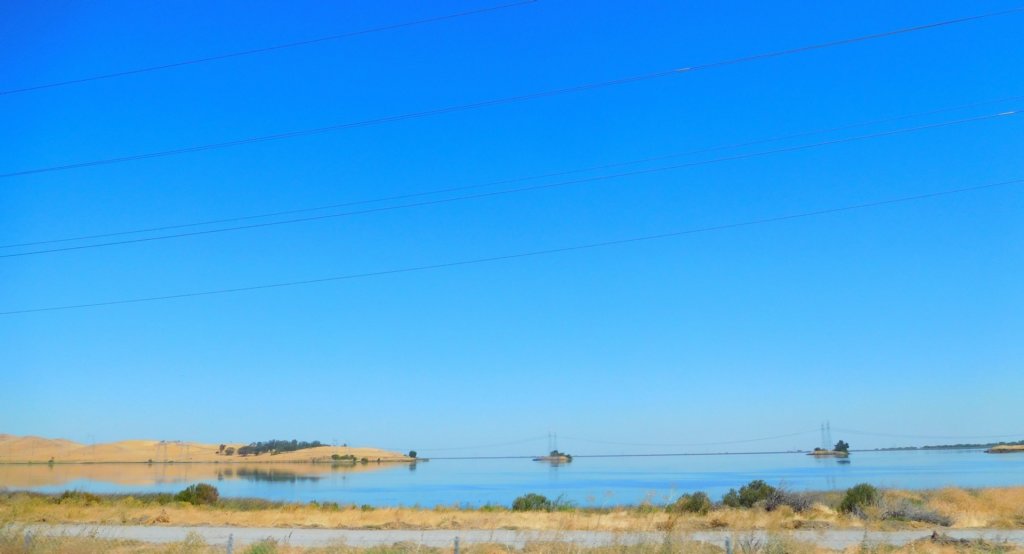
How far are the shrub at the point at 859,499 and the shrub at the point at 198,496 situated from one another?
3249 cm

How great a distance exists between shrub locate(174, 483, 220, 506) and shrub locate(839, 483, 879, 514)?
3249 centimetres

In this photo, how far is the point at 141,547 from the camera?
65.4ft

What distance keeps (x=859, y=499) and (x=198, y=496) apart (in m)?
34.2

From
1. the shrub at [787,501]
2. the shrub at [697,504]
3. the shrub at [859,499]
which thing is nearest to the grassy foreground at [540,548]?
Answer: the shrub at [859,499]

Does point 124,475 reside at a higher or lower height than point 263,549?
lower

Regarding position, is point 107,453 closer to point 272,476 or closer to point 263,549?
point 272,476

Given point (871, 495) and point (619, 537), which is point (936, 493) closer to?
point (871, 495)

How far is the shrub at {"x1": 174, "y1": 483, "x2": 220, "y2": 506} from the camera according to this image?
43562 millimetres

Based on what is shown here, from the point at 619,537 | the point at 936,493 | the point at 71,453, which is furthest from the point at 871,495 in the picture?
the point at 71,453

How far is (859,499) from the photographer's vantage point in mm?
31656

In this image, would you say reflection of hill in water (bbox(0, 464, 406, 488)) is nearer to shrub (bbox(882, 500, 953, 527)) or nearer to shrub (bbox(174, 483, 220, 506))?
shrub (bbox(174, 483, 220, 506))

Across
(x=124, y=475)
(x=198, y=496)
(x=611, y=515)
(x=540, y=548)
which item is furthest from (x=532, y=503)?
(x=124, y=475)

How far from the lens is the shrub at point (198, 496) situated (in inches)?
1715

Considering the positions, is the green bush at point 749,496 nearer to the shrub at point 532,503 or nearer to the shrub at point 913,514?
the shrub at point 913,514
